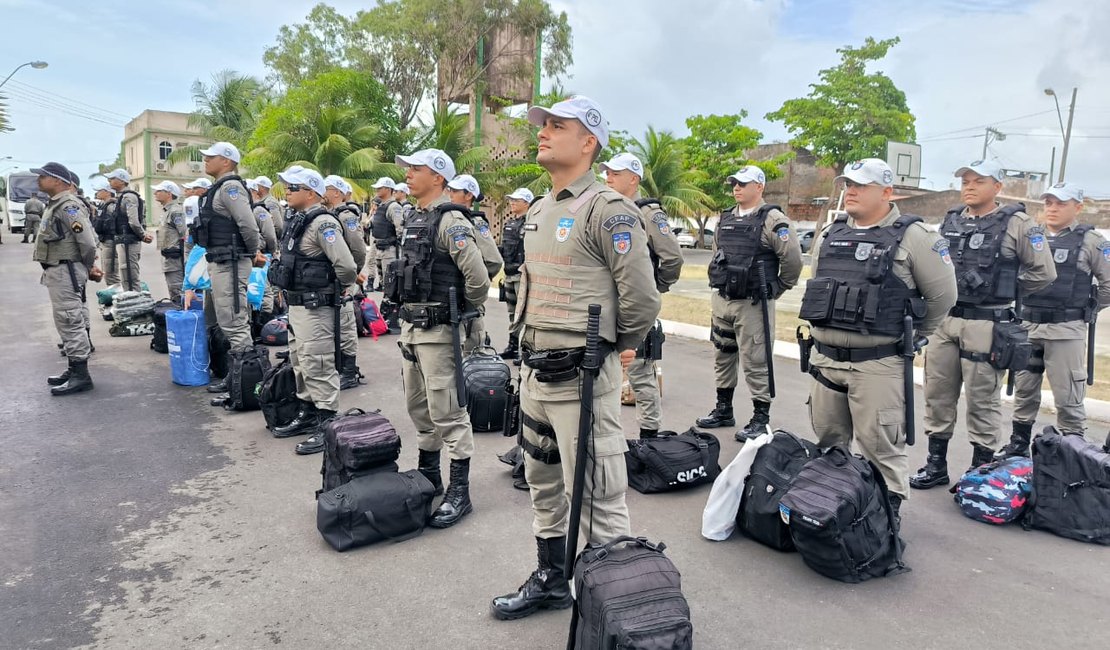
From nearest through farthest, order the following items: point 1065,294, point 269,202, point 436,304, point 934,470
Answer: point 436,304
point 934,470
point 1065,294
point 269,202

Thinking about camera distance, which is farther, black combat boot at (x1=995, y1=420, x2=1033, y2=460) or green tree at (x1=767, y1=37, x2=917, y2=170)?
green tree at (x1=767, y1=37, x2=917, y2=170)

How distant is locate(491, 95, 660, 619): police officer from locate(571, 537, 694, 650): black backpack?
24cm

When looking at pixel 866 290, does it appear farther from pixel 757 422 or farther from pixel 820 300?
pixel 757 422

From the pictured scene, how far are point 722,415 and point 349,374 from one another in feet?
12.6

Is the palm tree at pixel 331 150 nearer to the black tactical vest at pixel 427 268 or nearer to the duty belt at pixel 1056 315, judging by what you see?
the black tactical vest at pixel 427 268

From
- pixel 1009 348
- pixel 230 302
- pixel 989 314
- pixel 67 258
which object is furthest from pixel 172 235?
pixel 1009 348

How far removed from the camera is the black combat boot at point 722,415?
6.00 meters

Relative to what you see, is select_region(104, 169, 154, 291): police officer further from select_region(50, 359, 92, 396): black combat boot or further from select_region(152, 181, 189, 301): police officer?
select_region(50, 359, 92, 396): black combat boot

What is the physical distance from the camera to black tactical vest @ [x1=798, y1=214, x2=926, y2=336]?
365 cm

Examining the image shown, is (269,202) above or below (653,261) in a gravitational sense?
above

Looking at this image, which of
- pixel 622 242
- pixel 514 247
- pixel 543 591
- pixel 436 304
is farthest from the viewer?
pixel 514 247

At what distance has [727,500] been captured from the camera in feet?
12.8

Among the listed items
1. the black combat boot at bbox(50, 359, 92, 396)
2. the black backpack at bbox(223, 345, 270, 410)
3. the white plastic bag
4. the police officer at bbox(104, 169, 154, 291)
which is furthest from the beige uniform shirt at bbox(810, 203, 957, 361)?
the police officer at bbox(104, 169, 154, 291)

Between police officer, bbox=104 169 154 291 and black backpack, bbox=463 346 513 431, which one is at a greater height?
police officer, bbox=104 169 154 291
